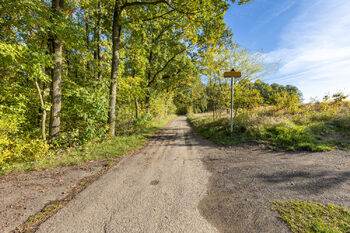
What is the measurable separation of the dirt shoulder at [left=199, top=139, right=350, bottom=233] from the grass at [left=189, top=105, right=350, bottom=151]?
28.5 inches

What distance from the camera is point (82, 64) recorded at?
957 cm

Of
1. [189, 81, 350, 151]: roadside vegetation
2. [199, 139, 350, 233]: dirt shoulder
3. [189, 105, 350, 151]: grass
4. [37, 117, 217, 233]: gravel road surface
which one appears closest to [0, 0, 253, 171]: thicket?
[37, 117, 217, 233]: gravel road surface

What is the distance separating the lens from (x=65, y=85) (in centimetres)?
803

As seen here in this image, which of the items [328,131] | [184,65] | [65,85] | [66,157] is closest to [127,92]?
[65,85]

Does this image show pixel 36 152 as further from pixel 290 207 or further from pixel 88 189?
pixel 290 207

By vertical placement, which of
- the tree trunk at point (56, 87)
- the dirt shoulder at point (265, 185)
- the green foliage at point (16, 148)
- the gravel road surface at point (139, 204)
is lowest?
the gravel road surface at point (139, 204)

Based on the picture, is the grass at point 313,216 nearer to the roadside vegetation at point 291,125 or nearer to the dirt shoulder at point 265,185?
the dirt shoulder at point 265,185

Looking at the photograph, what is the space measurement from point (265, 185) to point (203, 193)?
146 centimetres

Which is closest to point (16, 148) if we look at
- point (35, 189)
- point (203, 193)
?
point (35, 189)

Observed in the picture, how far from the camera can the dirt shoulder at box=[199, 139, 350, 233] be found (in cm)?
204

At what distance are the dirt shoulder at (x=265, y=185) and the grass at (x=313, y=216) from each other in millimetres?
141

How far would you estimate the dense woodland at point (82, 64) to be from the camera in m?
4.77

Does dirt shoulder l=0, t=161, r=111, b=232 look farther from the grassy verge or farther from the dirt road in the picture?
the dirt road

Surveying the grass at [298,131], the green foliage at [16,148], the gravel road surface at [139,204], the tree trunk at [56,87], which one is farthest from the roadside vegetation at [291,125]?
the tree trunk at [56,87]
